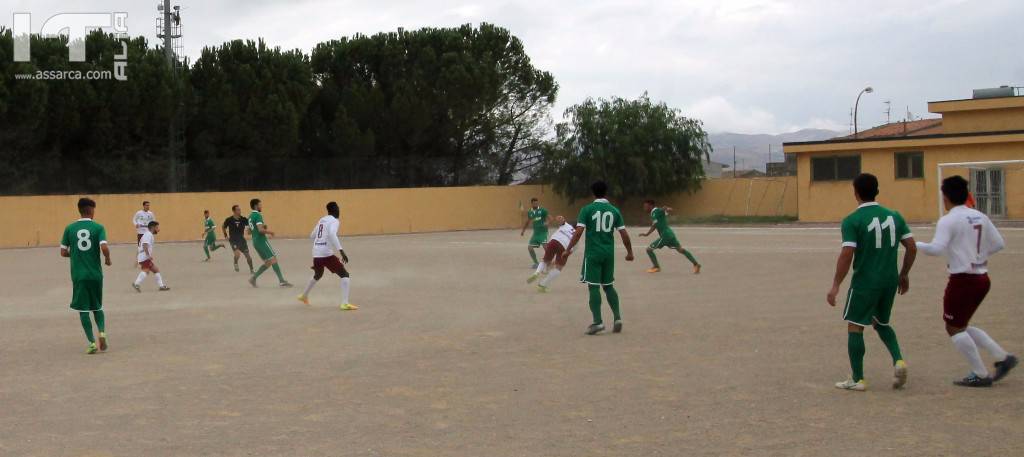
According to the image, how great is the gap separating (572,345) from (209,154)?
134 ft

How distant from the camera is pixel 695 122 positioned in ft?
178

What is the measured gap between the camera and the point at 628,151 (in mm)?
52375

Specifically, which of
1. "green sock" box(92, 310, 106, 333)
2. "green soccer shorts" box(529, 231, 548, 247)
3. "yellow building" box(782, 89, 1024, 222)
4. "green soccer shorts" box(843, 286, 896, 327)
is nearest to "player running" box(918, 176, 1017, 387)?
"green soccer shorts" box(843, 286, 896, 327)

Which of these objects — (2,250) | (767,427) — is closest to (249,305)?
(767,427)

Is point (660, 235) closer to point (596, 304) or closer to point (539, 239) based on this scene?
point (539, 239)

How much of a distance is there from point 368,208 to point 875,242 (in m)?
41.1

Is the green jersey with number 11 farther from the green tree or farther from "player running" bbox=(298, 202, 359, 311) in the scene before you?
the green tree

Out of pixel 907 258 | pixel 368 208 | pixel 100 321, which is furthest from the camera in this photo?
pixel 368 208

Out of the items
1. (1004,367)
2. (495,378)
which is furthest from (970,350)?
(495,378)

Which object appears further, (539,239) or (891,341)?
(539,239)

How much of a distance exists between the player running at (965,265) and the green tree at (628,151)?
145 feet

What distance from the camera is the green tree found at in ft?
172

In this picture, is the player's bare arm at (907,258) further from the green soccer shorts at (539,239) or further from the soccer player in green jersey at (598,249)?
the green soccer shorts at (539,239)

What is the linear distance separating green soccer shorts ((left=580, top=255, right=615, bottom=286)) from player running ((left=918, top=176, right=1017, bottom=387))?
13.9 feet
